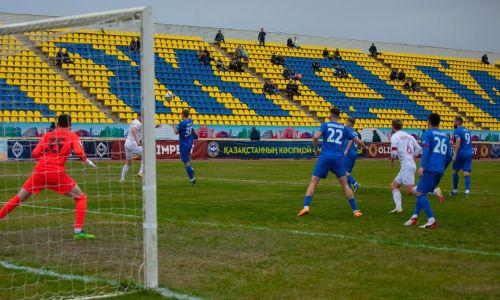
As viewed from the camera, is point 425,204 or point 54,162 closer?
point 54,162

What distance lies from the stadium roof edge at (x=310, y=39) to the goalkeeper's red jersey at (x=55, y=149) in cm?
3009

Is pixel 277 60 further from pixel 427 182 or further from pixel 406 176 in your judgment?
pixel 427 182

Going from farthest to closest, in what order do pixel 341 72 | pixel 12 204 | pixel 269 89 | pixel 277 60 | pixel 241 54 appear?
pixel 341 72, pixel 277 60, pixel 241 54, pixel 269 89, pixel 12 204

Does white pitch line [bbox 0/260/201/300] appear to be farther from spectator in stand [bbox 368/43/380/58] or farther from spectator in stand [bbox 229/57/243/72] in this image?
spectator in stand [bbox 368/43/380/58]

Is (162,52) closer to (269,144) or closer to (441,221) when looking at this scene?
(269,144)

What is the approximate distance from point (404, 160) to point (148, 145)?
8482mm

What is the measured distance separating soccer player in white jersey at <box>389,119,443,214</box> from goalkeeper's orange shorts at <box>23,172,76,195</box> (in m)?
6.73

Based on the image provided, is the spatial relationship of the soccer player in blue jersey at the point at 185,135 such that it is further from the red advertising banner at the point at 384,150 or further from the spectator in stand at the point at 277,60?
the spectator in stand at the point at 277,60

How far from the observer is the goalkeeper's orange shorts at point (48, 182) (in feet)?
32.8

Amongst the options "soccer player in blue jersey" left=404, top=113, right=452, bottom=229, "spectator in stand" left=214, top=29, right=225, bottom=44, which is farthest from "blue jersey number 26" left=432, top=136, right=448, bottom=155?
"spectator in stand" left=214, top=29, right=225, bottom=44

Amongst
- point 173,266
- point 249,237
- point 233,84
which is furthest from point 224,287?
point 233,84

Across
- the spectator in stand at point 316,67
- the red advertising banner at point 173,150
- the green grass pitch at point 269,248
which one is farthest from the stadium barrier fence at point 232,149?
the green grass pitch at point 269,248

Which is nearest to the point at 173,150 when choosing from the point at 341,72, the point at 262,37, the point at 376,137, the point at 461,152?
the point at 376,137

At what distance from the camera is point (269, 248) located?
9336 millimetres
